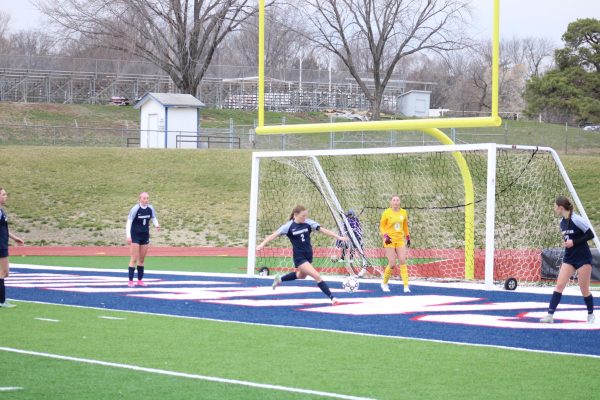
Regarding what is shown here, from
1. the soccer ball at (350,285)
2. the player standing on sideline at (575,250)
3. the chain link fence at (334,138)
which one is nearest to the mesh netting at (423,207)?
the soccer ball at (350,285)

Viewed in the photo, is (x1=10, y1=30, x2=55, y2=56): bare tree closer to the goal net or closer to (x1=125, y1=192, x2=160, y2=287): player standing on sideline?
the goal net

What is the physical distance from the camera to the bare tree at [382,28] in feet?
52.4

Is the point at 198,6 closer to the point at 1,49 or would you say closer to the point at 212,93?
the point at 212,93

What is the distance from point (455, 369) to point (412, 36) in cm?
823

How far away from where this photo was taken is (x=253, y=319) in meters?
13.6

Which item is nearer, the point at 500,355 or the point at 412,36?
the point at 500,355

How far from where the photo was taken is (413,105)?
905 inches

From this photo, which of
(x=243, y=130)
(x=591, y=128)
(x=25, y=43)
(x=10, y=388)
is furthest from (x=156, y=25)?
(x=10, y=388)

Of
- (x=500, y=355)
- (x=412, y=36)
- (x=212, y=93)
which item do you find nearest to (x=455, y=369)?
(x=500, y=355)

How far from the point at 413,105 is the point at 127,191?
58.4ft

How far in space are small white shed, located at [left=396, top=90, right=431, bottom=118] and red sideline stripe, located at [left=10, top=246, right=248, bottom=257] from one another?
29.4 ft

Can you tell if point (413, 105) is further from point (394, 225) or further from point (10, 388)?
point (10, 388)

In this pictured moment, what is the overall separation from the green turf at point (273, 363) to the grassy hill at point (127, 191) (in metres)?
20.8

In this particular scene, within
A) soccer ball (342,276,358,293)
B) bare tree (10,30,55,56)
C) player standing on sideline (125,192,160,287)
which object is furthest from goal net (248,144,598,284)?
bare tree (10,30,55,56)
